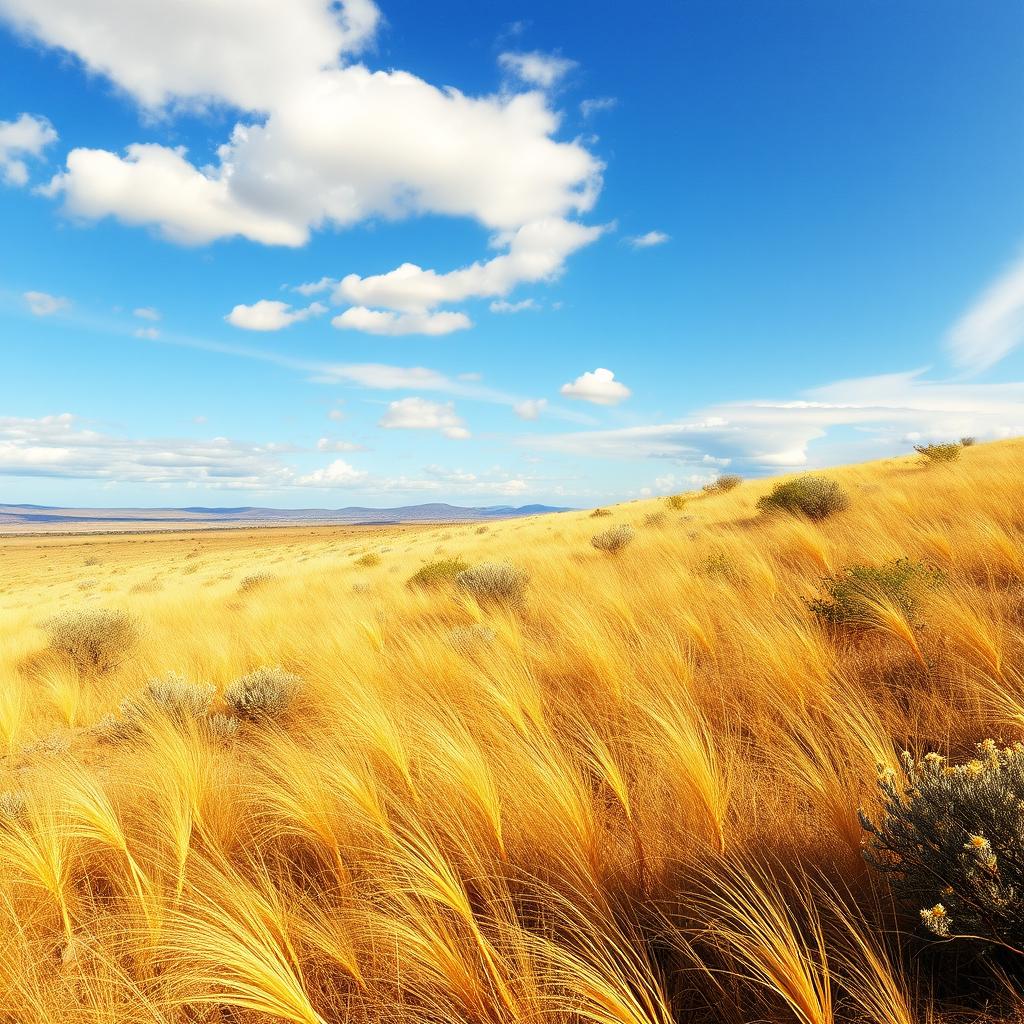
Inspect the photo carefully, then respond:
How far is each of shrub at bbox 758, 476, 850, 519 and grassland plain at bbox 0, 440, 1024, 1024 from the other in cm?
493

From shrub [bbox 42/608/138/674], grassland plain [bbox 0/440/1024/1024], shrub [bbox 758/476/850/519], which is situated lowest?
shrub [bbox 42/608/138/674]

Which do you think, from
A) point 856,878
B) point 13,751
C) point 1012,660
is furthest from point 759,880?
point 13,751

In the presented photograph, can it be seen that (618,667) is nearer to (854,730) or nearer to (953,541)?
(854,730)

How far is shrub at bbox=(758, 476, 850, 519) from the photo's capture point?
365 inches

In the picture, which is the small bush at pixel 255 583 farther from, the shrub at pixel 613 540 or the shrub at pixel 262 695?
the shrub at pixel 262 695

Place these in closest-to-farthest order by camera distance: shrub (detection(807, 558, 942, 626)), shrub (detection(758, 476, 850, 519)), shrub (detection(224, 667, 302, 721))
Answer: shrub (detection(807, 558, 942, 626)) → shrub (detection(224, 667, 302, 721)) → shrub (detection(758, 476, 850, 519))

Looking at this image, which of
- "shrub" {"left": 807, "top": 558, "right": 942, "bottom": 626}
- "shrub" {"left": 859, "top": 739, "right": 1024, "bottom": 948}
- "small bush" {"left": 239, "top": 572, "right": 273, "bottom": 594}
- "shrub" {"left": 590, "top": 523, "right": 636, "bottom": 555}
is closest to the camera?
"shrub" {"left": 859, "top": 739, "right": 1024, "bottom": 948}

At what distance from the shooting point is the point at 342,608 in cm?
722

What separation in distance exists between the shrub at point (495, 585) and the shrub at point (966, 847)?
16.7 ft

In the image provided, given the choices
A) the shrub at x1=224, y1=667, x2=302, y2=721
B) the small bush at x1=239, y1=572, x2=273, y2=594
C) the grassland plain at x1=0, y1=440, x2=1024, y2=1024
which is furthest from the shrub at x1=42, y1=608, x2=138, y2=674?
the small bush at x1=239, y1=572, x2=273, y2=594

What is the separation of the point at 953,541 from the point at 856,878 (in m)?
4.69

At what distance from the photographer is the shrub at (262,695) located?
4176 mm

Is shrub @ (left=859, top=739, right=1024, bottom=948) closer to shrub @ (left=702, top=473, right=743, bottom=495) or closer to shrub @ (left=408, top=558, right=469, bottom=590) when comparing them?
shrub @ (left=408, top=558, right=469, bottom=590)

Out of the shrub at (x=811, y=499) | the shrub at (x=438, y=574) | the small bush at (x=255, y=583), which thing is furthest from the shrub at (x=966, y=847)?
the small bush at (x=255, y=583)
